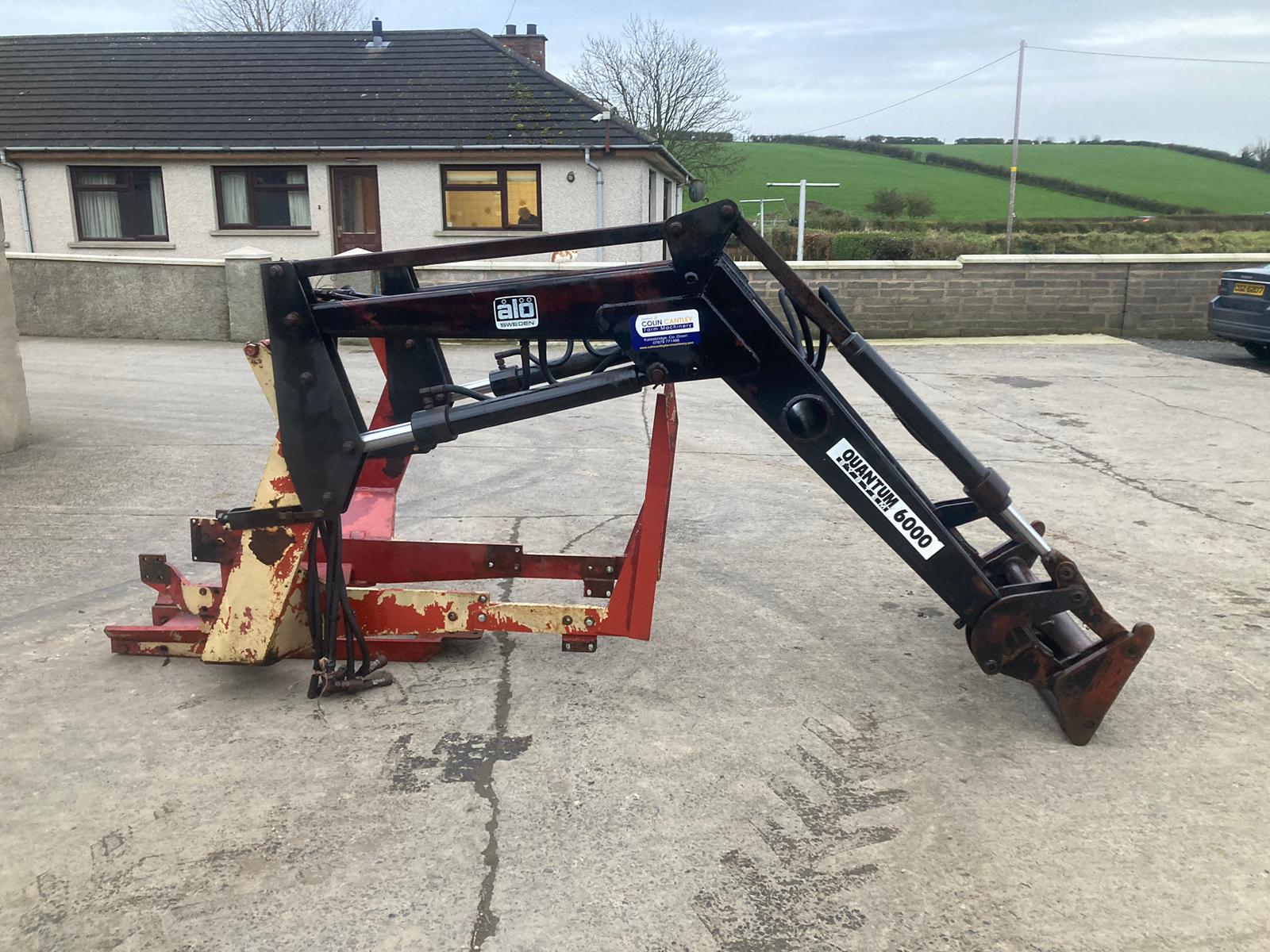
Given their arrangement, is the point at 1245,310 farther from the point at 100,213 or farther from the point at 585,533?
the point at 100,213

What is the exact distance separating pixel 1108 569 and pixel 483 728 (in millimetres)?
3460

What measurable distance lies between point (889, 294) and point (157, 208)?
16.2m

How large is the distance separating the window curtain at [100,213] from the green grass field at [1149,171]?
126ft

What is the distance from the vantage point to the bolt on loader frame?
340 cm

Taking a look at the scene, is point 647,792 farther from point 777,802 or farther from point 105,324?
point 105,324

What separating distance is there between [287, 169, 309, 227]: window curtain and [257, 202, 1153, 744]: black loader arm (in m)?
19.9

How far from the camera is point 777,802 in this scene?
10.4 feet

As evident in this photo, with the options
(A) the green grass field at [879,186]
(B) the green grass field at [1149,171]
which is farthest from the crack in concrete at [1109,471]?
(B) the green grass field at [1149,171]

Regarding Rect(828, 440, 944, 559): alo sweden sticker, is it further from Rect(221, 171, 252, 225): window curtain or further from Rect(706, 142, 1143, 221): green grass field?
Rect(706, 142, 1143, 221): green grass field

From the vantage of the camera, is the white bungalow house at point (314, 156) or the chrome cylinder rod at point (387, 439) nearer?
the chrome cylinder rod at point (387, 439)

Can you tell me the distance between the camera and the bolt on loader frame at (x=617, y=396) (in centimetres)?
340

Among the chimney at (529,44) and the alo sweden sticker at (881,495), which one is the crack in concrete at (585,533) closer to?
the alo sweden sticker at (881,495)

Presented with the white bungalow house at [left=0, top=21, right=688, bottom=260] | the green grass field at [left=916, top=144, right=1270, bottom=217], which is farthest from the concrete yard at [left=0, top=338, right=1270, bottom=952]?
the green grass field at [left=916, top=144, right=1270, bottom=217]

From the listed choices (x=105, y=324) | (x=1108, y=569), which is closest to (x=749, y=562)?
(x=1108, y=569)
